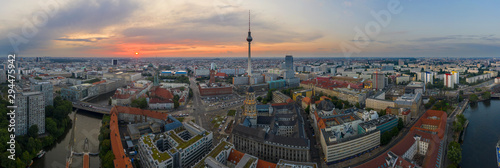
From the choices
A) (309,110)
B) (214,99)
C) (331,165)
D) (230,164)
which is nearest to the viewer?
(230,164)

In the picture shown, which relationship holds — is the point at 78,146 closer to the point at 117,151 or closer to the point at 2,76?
the point at 117,151

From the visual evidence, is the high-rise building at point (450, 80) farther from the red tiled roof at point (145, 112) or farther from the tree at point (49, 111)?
the tree at point (49, 111)

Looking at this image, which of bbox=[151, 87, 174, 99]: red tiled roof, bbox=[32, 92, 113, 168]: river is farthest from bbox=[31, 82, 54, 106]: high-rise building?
bbox=[151, 87, 174, 99]: red tiled roof

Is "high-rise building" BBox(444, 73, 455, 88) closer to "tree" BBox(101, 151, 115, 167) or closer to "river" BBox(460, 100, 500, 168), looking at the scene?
"river" BBox(460, 100, 500, 168)

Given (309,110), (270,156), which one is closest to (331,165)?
(270,156)

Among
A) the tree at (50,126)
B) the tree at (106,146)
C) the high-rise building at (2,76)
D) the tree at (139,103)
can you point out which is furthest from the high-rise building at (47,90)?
the high-rise building at (2,76)

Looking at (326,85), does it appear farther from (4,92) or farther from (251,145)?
(4,92)
